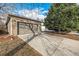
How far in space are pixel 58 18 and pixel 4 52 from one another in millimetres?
975

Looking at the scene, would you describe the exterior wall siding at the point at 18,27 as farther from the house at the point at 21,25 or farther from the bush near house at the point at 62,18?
the bush near house at the point at 62,18

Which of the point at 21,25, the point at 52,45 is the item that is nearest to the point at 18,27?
the point at 21,25

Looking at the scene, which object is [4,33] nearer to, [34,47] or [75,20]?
[34,47]

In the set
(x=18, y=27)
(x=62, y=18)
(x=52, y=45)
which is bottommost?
(x=52, y=45)

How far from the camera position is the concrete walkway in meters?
5.00

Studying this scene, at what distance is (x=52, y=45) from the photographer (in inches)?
197

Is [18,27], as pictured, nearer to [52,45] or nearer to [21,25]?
[21,25]

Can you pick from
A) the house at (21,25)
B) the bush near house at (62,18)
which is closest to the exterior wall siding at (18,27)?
the house at (21,25)

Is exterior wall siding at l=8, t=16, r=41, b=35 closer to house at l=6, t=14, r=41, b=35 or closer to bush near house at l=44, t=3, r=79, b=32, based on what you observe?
house at l=6, t=14, r=41, b=35

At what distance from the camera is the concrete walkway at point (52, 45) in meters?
5.00

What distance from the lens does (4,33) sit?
16.3 feet

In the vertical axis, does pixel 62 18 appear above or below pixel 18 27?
above

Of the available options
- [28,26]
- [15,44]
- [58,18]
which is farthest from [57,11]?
[15,44]

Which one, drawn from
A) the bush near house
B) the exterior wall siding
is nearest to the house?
the exterior wall siding
